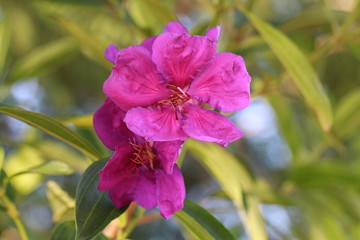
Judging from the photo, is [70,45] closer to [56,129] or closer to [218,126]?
[56,129]

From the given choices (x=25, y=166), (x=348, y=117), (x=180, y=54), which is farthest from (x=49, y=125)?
(x=348, y=117)

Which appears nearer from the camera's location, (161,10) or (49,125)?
(49,125)

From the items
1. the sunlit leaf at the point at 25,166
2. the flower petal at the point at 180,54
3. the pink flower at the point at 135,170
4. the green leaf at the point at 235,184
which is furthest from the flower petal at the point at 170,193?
the sunlit leaf at the point at 25,166

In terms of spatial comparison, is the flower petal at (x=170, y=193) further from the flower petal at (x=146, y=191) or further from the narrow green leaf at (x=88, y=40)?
the narrow green leaf at (x=88, y=40)

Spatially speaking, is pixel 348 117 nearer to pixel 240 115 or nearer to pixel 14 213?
pixel 240 115

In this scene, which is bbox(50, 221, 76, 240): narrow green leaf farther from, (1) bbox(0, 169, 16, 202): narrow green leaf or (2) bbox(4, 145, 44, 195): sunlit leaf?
(2) bbox(4, 145, 44, 195): sunlit leaf

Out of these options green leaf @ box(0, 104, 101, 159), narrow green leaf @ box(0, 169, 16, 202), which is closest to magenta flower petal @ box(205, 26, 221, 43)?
green leaf @ box(0, 104, 101, 159)
